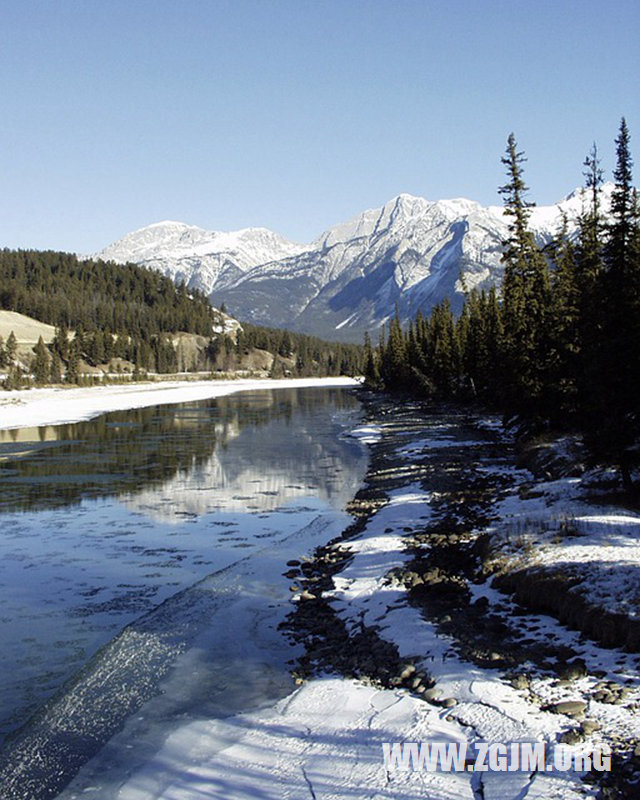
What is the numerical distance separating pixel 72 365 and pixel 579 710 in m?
167

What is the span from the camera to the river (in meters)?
10.2

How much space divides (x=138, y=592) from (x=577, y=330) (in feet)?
74.8

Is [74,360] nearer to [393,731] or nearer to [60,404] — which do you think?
[60,404]

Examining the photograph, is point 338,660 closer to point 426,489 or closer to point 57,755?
point 57,755

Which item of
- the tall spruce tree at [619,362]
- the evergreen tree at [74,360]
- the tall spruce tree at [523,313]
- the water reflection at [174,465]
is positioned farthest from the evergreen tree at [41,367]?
the tall spruce tree at [619,362]

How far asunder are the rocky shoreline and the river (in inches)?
36.4

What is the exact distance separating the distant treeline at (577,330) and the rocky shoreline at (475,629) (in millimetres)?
4138

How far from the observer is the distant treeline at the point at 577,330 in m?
20.1

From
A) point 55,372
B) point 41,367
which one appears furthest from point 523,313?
point 55,372

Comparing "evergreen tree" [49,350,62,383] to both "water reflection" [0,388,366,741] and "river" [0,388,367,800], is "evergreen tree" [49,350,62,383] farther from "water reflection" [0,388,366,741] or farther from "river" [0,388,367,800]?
"river" [0,388,367,800]

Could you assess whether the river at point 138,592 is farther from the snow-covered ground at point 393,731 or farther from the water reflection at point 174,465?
the snow-covered ground at point 393,731

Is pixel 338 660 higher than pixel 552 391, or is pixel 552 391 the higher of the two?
pixel 552 391

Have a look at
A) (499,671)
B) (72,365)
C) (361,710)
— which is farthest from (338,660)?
(72,365)

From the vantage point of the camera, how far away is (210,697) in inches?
429
